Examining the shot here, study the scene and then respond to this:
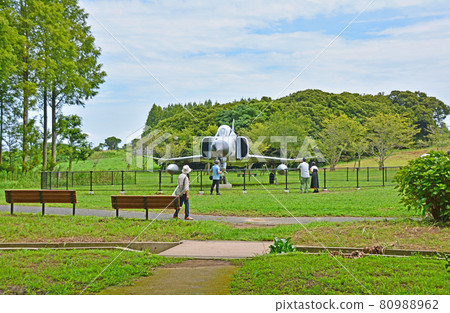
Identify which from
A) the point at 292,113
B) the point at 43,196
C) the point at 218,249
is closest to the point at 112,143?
the point at 292,113

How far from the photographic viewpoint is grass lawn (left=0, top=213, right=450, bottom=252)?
882 centimetres

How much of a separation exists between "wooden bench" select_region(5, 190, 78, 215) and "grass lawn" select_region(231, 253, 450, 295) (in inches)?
325

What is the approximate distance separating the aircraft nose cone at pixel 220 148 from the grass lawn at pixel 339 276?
2149cm

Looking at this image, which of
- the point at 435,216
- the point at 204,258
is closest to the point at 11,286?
the point at 204,258

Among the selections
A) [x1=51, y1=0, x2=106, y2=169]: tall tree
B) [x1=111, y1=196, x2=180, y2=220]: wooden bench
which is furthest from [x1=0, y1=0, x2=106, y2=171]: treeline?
[x1=111, y1=196, x2=180, y2=220]: wooden bench

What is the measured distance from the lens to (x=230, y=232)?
34.8 ft

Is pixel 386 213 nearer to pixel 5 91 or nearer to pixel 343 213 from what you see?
pixel 343 213

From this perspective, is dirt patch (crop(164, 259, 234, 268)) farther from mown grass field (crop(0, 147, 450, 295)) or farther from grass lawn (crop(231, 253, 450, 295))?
grass lawn (crop(231, 253, 450, 295))

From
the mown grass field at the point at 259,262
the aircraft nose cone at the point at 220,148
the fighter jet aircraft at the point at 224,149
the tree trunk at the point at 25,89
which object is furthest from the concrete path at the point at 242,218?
the tree trunk at the point at 25,89

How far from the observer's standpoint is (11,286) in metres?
5.77

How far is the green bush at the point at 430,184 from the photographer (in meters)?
9.97

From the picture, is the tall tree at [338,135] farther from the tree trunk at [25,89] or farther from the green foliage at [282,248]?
the green foliage at [282,248]

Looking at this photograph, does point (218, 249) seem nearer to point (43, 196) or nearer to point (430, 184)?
point (430, 184)
